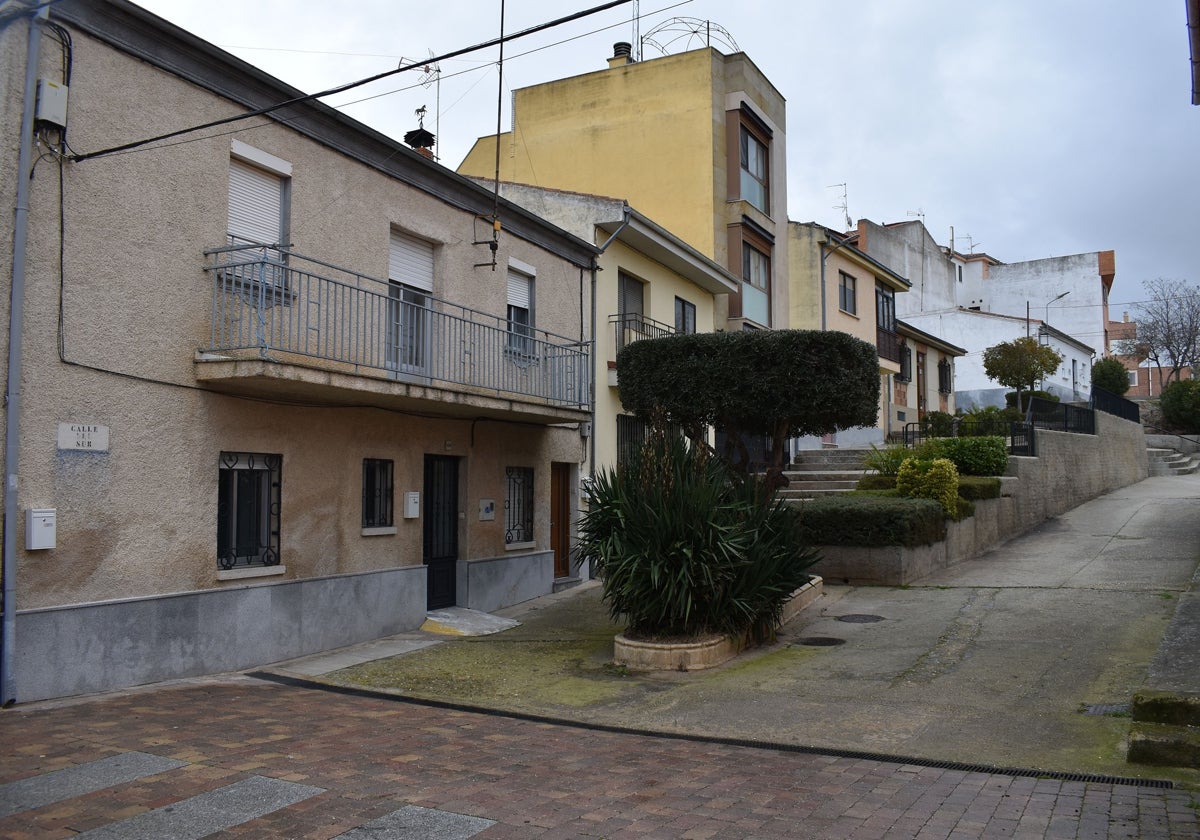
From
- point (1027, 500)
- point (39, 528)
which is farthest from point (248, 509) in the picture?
point (1027, 500)

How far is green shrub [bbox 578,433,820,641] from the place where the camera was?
32.1ft

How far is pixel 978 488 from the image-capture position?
1645cm

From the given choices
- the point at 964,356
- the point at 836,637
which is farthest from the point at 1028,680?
the point at 964,356

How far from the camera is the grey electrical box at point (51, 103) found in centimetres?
806

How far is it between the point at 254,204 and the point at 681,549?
5.86m

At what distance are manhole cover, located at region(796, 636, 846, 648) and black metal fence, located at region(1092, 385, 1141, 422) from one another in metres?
18.2

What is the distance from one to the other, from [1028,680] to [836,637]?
8.71 feet

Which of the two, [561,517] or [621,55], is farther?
[621,55]

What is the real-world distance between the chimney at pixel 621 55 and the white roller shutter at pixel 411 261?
12865mm

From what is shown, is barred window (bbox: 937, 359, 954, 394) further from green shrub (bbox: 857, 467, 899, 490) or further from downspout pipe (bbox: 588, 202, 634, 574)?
downspout pipe (bbox: 588, 202, 634, 574)

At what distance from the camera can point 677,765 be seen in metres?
6.37

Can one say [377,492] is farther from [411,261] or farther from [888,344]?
[888,344]

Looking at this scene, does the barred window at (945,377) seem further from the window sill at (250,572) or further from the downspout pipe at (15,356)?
the downspout pipe at (15,356)

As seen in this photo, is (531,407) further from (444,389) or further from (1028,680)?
(1028,680)
